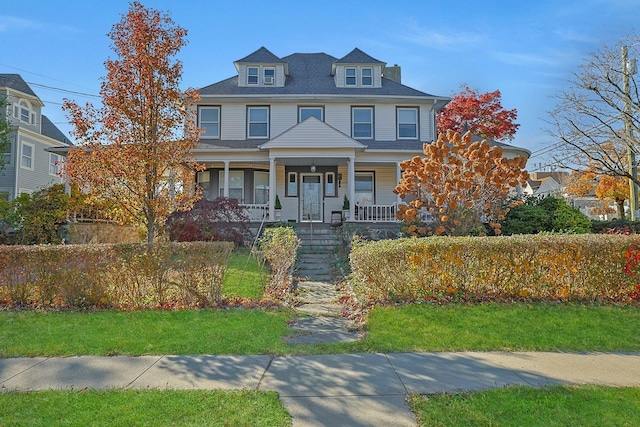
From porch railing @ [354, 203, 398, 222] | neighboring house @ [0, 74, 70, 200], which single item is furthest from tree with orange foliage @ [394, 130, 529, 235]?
neighboring house @ [0, 74, 70, 200]

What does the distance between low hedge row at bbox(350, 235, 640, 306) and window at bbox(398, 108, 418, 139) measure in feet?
41.6

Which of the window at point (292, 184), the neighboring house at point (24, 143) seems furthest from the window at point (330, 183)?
the neighboring house at point (24, 143)

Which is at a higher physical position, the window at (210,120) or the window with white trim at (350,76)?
the window with white trim at (350,76)

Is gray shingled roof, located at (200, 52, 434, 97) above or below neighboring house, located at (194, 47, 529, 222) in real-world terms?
above

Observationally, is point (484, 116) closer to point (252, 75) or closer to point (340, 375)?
point (252, 75)

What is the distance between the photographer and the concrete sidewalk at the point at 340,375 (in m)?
3.62

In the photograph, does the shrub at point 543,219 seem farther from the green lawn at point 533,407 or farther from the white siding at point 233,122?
the white siding at point 233,122

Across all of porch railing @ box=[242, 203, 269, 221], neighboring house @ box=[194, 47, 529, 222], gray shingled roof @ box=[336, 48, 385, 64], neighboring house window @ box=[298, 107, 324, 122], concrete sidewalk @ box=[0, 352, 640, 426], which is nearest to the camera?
concrete sidewalk @ box=[0, 352, 640, 426]

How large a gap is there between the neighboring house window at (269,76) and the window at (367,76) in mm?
4504

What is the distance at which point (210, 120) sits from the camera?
1880 centimetres

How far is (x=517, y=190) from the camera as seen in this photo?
1653cm

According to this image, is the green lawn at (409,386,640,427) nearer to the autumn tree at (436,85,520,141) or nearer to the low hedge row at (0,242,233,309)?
the low hedge row at (0,242,233,309)

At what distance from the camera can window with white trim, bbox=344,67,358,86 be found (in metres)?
20.0

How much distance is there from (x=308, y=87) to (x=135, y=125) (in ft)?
42.0
